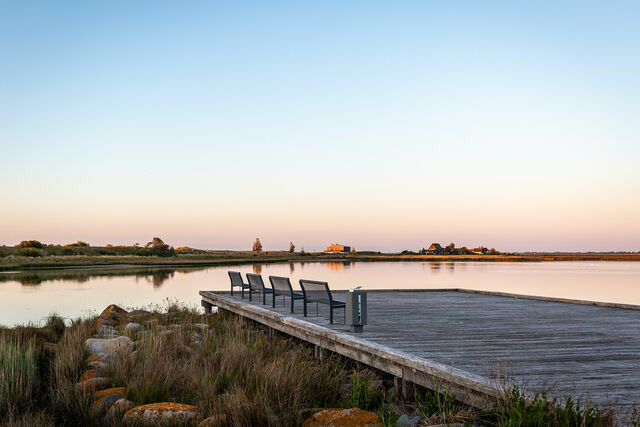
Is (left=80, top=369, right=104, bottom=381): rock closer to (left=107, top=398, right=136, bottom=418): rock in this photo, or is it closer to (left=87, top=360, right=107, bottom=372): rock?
(left=87, top=360, right=107, bottom=372): rock

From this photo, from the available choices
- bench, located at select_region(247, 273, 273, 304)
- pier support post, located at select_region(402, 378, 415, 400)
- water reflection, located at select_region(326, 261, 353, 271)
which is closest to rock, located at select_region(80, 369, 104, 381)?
pier support post, located at select_region(402, 378, 415, 400)

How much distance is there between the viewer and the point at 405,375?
18.9ft

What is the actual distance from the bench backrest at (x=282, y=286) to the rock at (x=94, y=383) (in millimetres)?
4350

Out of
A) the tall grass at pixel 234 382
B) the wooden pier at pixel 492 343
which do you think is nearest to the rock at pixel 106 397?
the tall grass at pixel 234 382

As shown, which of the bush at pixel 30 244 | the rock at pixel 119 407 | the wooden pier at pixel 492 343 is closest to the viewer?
the wooden pier at pixel 492 343

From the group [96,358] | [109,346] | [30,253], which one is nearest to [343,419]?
[96,358]

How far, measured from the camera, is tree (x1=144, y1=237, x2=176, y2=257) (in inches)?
3393

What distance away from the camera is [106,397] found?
18.7ft

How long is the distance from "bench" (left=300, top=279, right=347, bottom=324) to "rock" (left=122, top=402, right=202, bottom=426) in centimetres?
365

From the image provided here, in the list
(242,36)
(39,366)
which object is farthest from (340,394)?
(242,36)

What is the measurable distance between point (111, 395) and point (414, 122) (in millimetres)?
24186

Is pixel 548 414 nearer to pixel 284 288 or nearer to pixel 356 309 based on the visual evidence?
pixel 356 309

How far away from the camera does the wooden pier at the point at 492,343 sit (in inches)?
185

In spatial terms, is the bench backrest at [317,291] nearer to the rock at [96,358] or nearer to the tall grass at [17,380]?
the rock at [96,358]
